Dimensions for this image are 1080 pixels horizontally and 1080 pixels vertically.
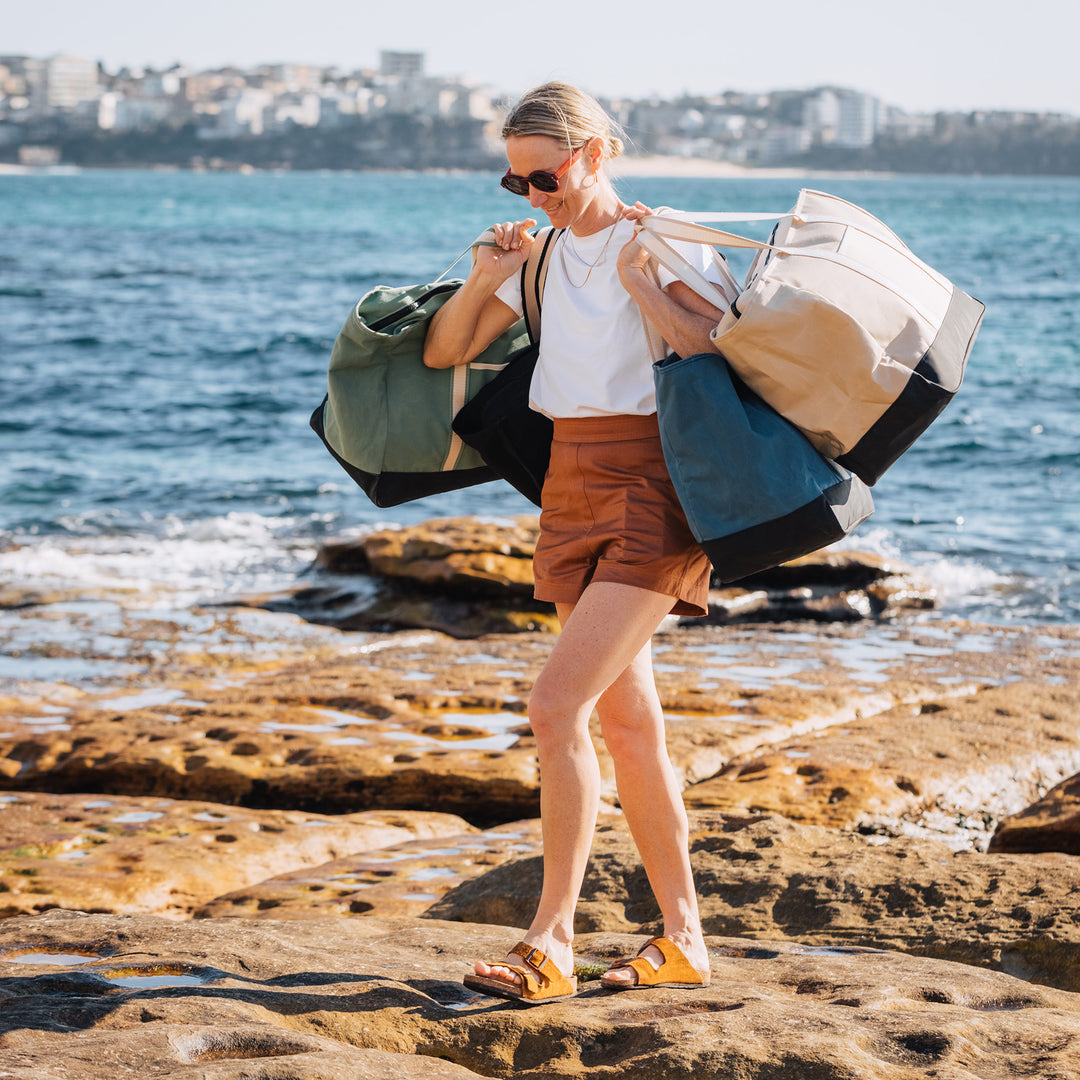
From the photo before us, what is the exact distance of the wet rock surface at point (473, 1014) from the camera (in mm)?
2492

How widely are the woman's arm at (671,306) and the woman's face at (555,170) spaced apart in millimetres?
166

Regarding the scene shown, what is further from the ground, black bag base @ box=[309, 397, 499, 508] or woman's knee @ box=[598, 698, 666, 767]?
black bag base @ box=[309, 397, 499, 508]

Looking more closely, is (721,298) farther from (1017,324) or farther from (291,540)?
(1017,324)

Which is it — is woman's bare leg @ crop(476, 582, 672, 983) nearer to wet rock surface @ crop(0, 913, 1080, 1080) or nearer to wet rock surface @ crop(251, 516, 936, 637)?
wet rock surface @ crop(0, 913, 1080, 1080)

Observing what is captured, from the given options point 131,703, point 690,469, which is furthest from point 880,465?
point 131,703

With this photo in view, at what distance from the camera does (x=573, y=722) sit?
116 inches

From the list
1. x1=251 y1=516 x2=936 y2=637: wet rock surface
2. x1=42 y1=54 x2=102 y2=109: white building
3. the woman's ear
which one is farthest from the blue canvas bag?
x1=42 y1=54 x2=102 y2=109: white building

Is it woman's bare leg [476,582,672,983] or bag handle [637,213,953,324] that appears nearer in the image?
bag handle [637,213,953,324]

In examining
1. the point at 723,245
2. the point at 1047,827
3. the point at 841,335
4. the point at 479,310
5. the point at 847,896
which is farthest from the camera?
the point at 1047,827

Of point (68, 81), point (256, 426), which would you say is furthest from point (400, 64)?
point (256, 426)

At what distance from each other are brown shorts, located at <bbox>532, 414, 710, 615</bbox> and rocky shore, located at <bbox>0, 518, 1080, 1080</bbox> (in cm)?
89

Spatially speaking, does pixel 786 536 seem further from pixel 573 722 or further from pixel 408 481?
pixel 408 481

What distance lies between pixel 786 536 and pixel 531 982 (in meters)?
1.08

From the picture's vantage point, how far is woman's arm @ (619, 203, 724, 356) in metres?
2.87
